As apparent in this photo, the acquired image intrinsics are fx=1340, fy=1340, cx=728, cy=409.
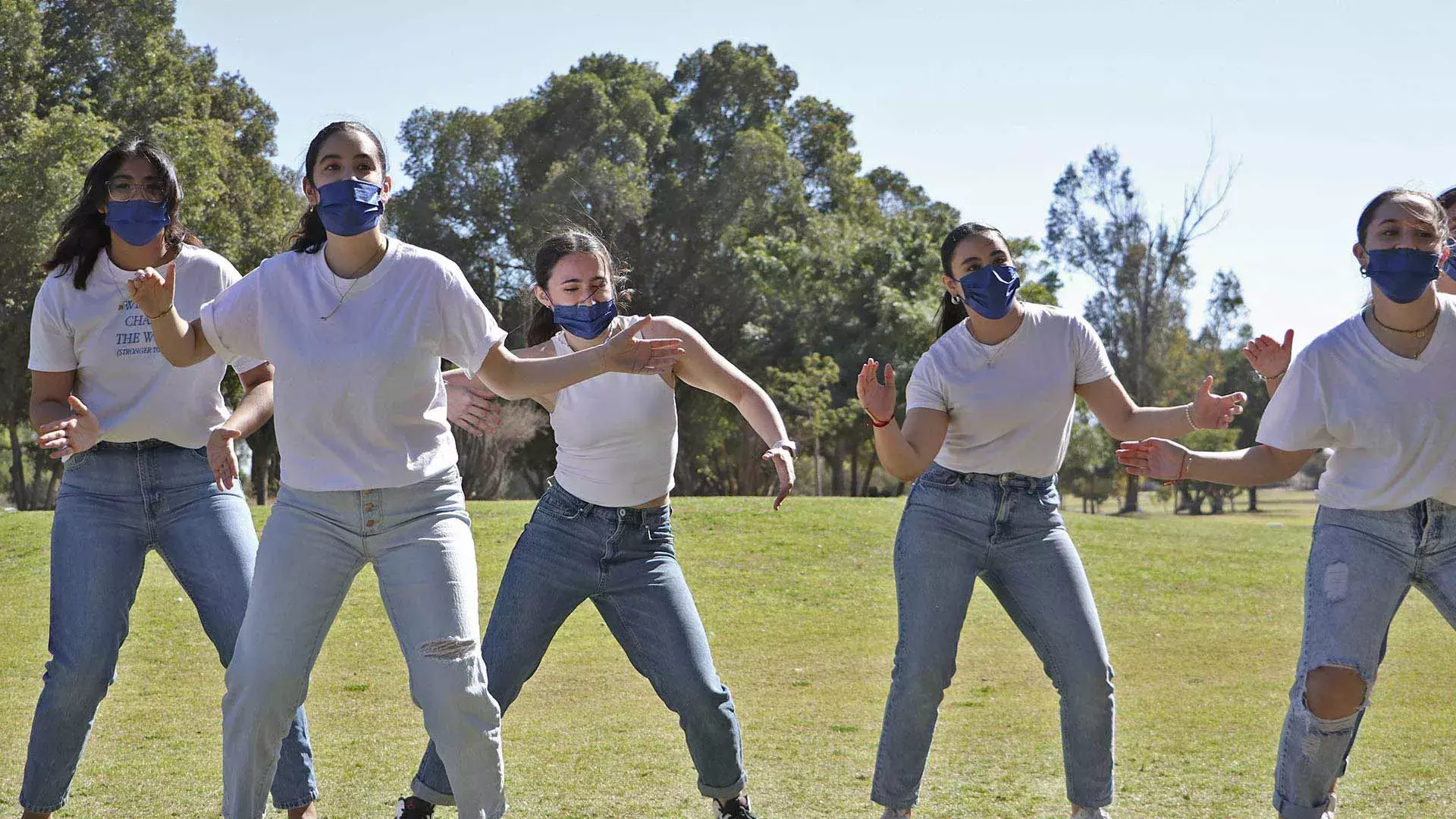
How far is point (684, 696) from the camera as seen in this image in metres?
4.66

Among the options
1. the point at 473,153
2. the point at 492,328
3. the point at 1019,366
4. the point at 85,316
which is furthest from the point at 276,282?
the point at 473,153

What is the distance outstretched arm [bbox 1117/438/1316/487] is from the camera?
444 centimetres

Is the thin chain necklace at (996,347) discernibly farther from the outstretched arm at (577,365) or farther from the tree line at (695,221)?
the tree line at (695,221)

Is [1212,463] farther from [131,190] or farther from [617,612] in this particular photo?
[131,190]

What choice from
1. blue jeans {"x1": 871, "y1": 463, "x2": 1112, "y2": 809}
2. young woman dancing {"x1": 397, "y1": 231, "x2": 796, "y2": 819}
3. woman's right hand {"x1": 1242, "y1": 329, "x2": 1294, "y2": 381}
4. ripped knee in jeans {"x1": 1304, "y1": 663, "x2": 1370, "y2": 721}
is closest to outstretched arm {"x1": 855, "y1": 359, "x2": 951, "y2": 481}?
blue jeans {"x1": 871, "y1": 463, "x2": 1112, "y2": 809}

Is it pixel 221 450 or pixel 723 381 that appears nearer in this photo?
pixel 221 450

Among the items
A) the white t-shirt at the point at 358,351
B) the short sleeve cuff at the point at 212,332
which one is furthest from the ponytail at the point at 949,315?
the short sleeve cuff at the point at 212,332

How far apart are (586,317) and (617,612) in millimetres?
1080

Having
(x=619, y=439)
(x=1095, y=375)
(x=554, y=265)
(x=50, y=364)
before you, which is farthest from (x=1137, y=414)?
(x=50, y=364)

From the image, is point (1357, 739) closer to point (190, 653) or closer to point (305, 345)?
point (305, 345)

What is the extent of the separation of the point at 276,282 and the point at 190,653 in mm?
8101

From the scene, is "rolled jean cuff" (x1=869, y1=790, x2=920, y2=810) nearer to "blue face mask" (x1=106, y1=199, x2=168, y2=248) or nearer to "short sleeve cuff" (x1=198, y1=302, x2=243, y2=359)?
"short sleeve cuff" (x1=198, y1=302, x2=243, y2=359)

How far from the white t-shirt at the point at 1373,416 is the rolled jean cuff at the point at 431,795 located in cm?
312

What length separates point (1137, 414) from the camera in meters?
5.24
